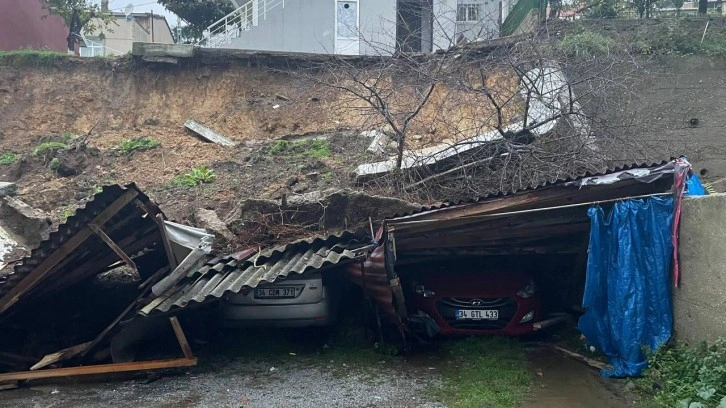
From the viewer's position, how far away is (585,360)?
22.1 ft

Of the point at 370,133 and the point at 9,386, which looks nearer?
the point at 9,386

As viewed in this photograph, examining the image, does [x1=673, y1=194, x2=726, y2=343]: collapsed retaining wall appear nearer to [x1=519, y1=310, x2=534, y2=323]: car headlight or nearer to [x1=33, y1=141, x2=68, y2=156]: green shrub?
[x1=519, y1=310, x2=534, y2=323]: car headlight

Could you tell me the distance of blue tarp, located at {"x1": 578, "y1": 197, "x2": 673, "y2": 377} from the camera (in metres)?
6.04

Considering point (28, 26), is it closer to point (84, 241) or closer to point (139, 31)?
point (139, 31)

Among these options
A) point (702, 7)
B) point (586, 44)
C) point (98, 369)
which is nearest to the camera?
point (98, 369)

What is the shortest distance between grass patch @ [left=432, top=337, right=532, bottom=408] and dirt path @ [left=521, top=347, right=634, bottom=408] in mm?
131

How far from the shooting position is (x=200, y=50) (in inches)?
610

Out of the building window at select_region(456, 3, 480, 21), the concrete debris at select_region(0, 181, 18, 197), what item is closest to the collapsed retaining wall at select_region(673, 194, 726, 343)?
the building window at select_region(456, 3, 480, 21)

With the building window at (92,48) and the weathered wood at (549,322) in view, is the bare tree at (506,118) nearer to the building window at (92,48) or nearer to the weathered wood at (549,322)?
the weathered wood at (549,322)

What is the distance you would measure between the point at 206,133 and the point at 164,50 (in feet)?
8.33

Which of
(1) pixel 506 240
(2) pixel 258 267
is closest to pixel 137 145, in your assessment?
(2) pixel 258 267

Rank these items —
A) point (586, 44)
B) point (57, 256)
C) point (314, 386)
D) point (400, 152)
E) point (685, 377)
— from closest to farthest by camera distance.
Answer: point (685, 377) < point (314, 386) < point (57, 256) < point (400, 152) < point (586, 44)

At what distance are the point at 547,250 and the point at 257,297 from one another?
137 inches

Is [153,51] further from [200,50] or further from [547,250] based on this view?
[547,250]
